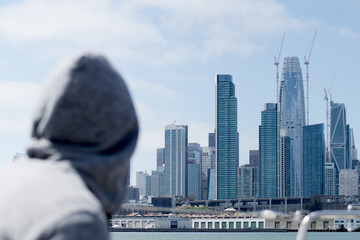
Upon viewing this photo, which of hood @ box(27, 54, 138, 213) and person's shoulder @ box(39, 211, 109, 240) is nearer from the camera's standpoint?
person's shoulder @ box(39, 211, 109, 240)

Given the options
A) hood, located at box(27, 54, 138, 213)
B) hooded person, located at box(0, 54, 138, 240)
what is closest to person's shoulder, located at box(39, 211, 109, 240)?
hooded person, located at box(0, 54, 138, 240)

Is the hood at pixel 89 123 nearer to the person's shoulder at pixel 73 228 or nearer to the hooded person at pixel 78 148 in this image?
the hooded person at pixel 78 148

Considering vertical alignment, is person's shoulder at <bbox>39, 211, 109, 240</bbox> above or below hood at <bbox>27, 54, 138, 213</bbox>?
below

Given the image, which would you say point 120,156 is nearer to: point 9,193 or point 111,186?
point 111,186

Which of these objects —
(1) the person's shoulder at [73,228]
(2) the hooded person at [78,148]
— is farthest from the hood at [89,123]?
(1) the person's shoulder at [73,228]

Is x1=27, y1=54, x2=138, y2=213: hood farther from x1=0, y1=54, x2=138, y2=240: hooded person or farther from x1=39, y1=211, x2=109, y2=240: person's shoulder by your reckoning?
x1=39, y1=211, x2=109, y2=240: person's shoulder

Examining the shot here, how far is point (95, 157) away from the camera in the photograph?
1.62m

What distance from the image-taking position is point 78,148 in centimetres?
161

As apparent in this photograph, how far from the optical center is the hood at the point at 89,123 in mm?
1592

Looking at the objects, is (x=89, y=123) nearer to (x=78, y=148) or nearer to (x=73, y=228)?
(x=78, y=148)

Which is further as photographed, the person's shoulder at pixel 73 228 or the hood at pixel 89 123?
the hood at pixel 89 123

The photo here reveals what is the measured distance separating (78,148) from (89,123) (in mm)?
61

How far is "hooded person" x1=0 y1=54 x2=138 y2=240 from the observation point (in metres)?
1.47

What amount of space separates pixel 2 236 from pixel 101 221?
202 millimetres
